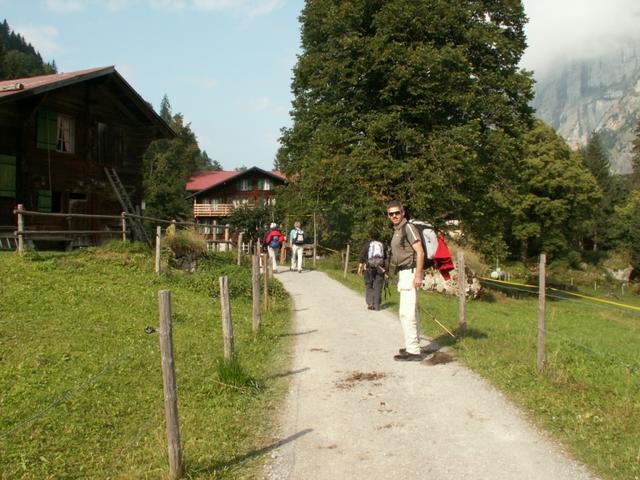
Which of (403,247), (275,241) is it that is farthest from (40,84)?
(403,247)

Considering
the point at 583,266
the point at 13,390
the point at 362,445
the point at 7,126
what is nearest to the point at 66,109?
the point at 7,126

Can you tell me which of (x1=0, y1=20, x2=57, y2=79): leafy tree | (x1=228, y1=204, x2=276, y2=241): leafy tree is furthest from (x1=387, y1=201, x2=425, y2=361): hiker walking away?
(x1=0, y1=20, x2=57, y2=79): leafy tree

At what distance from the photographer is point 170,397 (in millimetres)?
4688

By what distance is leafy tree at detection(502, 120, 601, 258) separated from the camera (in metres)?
47.9

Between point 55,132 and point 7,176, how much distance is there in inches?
110

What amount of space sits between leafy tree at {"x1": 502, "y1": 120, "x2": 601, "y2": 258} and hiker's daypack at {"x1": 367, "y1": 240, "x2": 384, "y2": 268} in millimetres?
35689

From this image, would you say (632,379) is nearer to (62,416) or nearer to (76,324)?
(62,416)

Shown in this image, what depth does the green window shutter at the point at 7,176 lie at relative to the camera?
2025 centimetres

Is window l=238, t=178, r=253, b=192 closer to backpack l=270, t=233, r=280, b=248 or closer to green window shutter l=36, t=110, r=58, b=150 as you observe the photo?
green window shutter l=36, t=110, r=58, b=150

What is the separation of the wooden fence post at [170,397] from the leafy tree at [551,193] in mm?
45065

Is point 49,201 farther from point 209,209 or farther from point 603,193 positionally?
point 603,193

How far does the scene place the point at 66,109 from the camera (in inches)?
898

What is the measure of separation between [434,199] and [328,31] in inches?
335

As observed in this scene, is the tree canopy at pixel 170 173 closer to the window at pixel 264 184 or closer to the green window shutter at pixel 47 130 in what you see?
the window at pixel 264 184
